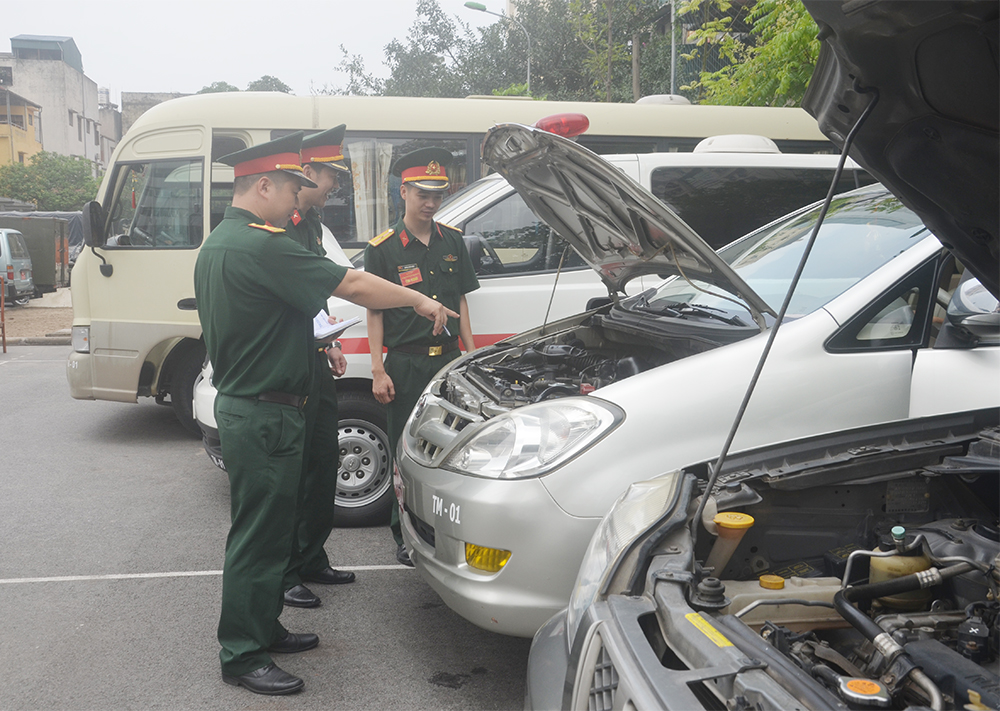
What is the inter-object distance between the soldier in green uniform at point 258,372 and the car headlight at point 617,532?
144cm

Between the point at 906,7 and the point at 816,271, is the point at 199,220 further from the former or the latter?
the point at 906,7

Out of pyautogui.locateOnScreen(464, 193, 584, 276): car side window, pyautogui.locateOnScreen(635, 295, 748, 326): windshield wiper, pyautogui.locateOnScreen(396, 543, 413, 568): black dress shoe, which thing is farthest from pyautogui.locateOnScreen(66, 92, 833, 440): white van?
pyautogui.locateOnScreen(635, 295, 748, 326): windshield wiper

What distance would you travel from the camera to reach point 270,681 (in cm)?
316

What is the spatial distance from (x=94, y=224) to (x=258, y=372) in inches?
182

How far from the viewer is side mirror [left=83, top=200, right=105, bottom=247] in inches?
274

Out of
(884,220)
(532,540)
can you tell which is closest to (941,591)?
(532,540)

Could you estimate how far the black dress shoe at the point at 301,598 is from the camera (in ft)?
12.9

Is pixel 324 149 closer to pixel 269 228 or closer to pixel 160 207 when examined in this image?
pixel 269 228

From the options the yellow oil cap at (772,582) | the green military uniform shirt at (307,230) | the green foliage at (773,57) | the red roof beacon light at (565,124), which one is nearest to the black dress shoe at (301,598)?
the green military uniform shirt at (307,230)

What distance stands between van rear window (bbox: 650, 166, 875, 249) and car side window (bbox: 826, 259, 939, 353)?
2609mm

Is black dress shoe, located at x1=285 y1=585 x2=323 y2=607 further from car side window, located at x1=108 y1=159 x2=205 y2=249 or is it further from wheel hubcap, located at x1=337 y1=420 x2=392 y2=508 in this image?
car side window, located at x1=108 y1=159 x2=205 y2=249

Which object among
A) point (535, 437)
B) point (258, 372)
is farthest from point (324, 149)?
point (535, 437)

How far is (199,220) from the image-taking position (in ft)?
23.2

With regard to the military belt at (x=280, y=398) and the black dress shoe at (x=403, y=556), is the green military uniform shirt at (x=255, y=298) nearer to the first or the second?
the military belt at (x=280, y=398)
